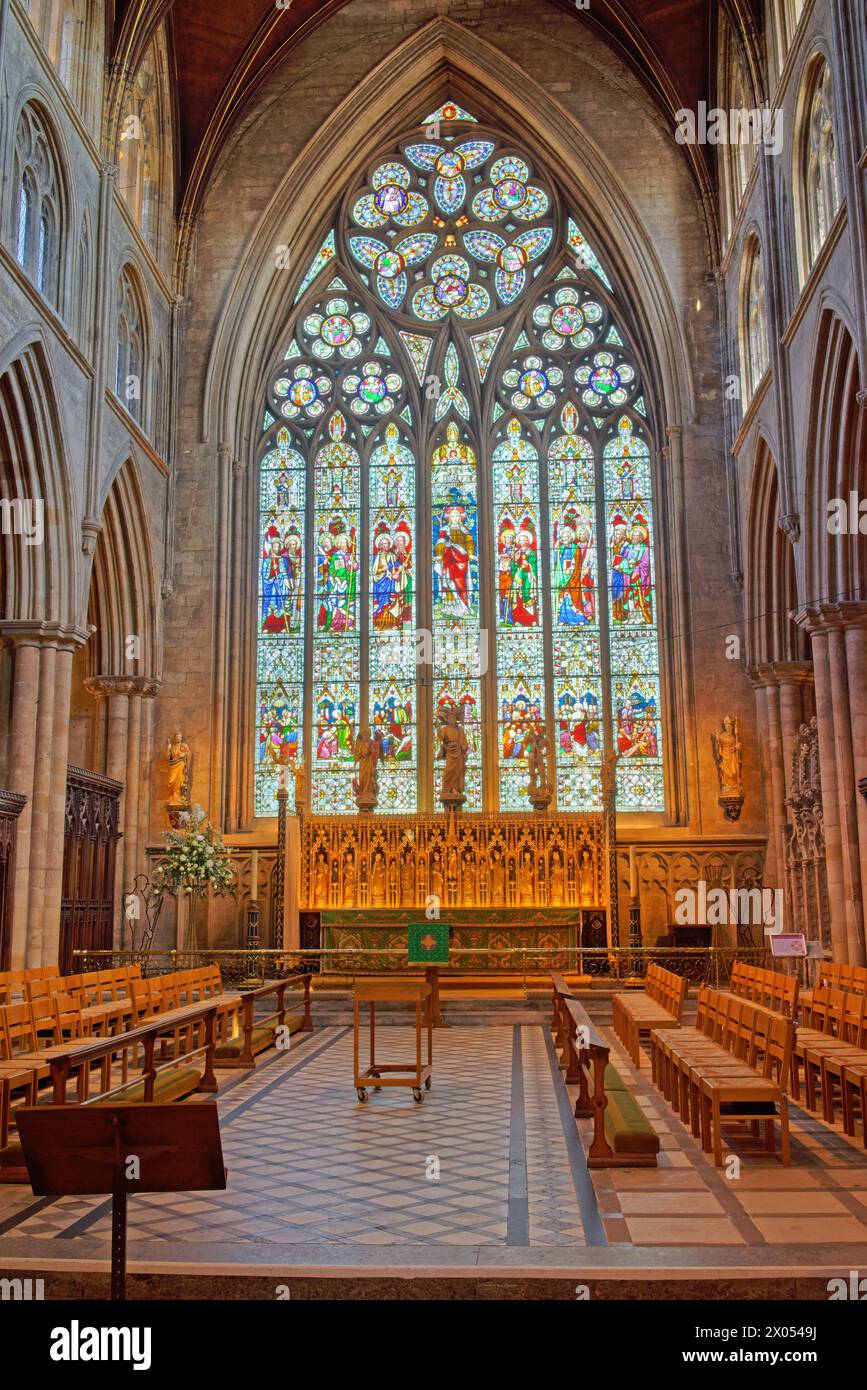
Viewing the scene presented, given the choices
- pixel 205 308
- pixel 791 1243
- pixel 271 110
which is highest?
pixel 271 110

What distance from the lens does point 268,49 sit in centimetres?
2269

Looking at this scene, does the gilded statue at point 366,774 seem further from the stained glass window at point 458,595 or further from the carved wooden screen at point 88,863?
the carved wooden screen at point 88,863

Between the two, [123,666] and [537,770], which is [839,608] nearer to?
[537,770]

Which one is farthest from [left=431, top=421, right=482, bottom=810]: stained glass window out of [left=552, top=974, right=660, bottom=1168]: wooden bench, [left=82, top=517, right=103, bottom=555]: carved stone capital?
[left=552, top=974, right=660, bottom=1168]: wooden bench

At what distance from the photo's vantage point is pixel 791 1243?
215 inches

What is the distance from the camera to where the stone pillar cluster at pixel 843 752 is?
47.5 ft

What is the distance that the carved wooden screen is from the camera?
681 inches

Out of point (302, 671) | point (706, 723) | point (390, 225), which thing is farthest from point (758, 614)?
point (390, 225)

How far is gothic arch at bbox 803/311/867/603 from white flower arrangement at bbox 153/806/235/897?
30.8 feet

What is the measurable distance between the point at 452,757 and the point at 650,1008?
9217 millimetres

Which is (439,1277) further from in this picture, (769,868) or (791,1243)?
(769,868)

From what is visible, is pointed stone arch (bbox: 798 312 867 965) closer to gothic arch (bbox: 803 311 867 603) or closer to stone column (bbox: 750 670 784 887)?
gothic arch (bbox: 803 311 867 603)

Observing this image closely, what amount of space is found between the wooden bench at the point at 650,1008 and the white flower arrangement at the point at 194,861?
7.25 meters
